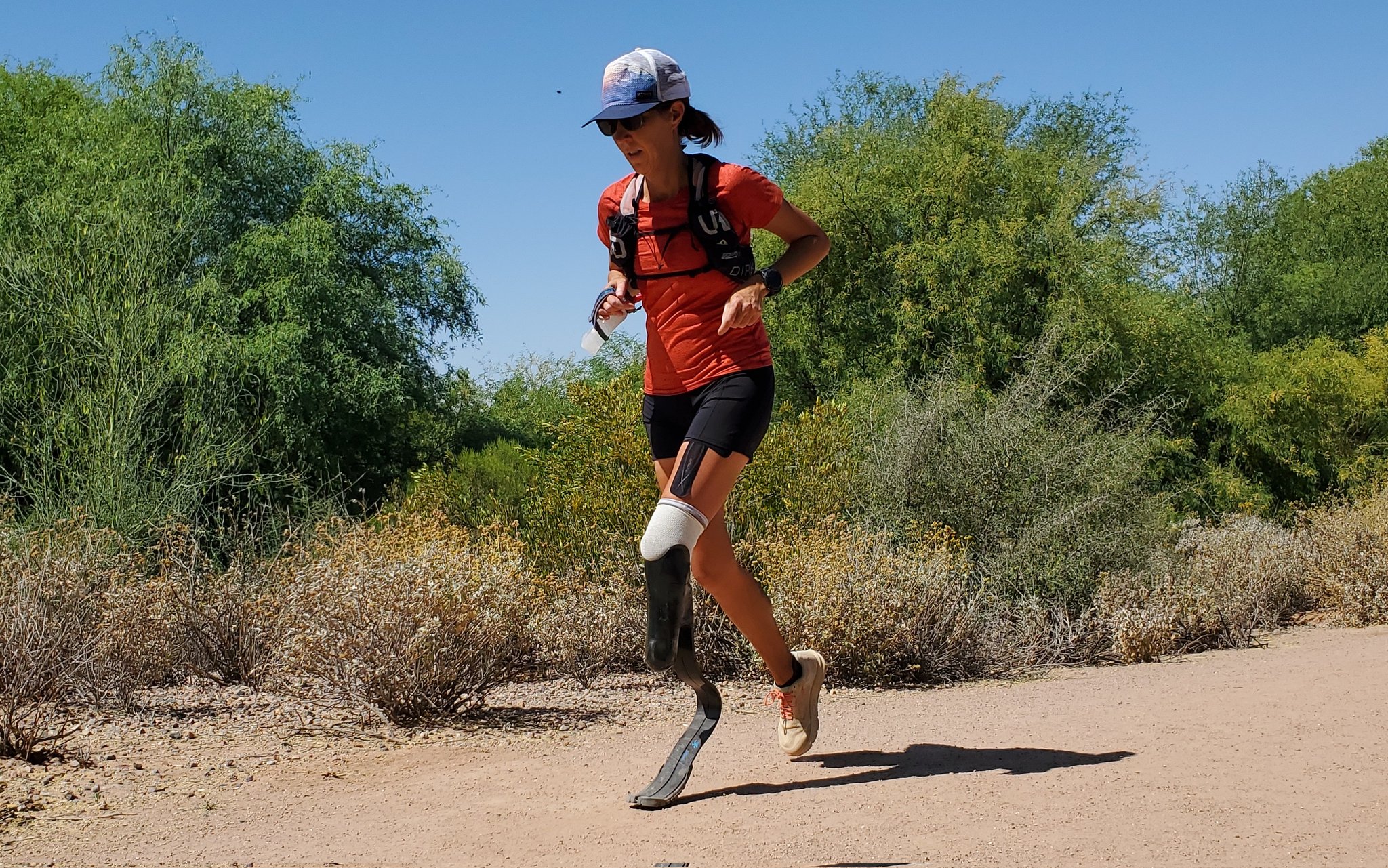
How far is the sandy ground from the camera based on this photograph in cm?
348

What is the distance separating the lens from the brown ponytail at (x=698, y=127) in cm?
416

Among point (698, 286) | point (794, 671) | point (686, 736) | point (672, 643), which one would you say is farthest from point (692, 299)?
point (686, 736)

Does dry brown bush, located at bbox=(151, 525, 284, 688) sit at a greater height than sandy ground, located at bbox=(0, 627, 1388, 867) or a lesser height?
greater

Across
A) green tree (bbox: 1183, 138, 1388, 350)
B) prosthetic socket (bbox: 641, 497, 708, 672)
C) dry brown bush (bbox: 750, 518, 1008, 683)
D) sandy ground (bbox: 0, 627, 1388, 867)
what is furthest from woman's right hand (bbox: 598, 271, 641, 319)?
green tree (bbox: 1183, 138, 1388, 350)

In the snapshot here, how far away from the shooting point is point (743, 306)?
381 cm

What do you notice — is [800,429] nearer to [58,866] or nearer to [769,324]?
[58,866]

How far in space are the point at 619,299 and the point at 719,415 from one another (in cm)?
56

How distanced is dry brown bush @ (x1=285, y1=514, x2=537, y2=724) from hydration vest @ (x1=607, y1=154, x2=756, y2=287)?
2101mm

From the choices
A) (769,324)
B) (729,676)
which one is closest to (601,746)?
(729,676)

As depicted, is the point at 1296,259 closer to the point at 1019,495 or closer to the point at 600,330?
the point at 1019,495

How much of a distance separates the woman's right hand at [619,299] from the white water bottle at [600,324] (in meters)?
0.01

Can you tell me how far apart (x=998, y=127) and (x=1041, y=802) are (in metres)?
18.8

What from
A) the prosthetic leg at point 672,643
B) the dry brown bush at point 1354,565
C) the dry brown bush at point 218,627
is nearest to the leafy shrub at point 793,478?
the dry brown bush at point 218,627

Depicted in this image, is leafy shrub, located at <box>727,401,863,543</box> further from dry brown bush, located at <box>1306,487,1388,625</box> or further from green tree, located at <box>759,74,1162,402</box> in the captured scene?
green tree, located at <box>759,74,1162,402</box>
